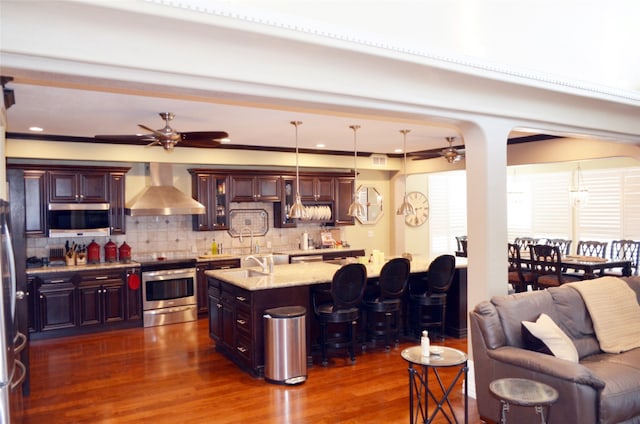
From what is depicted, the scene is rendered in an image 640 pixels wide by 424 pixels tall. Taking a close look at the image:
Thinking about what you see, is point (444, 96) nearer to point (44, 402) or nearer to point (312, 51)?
point (312, 51)

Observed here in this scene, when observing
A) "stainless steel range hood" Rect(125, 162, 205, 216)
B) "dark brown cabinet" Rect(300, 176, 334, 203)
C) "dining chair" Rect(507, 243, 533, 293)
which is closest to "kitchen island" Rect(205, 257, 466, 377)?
"stainless steel range hood" Rect(125, 162, 205, 216)

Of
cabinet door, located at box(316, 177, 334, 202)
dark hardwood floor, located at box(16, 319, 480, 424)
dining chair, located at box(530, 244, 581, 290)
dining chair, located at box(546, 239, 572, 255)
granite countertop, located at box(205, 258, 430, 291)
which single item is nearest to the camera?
dark hardwood floor, located at box(16, 319, 480, 424)

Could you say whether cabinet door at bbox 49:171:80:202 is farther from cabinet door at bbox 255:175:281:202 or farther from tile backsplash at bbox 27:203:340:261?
cabinet door at bbox 255:175:281:202

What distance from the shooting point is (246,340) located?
5.04 metres

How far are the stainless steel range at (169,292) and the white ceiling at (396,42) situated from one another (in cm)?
210

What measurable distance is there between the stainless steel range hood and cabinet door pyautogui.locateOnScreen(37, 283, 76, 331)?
1363mm

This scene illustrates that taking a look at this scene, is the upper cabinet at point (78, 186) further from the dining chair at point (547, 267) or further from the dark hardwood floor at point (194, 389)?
the dining chair at point (547, 267)

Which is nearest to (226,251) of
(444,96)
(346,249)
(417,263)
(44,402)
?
(346,249)

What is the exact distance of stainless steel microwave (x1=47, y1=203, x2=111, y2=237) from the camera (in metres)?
6.71

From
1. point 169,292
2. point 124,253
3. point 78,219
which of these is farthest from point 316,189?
point 78,219

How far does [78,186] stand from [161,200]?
3.70 ft

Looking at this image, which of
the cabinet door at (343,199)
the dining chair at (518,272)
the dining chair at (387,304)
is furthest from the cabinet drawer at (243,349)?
the dining chair at (518,272)

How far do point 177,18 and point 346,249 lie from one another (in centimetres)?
690

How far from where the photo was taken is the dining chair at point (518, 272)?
25.9 feet
